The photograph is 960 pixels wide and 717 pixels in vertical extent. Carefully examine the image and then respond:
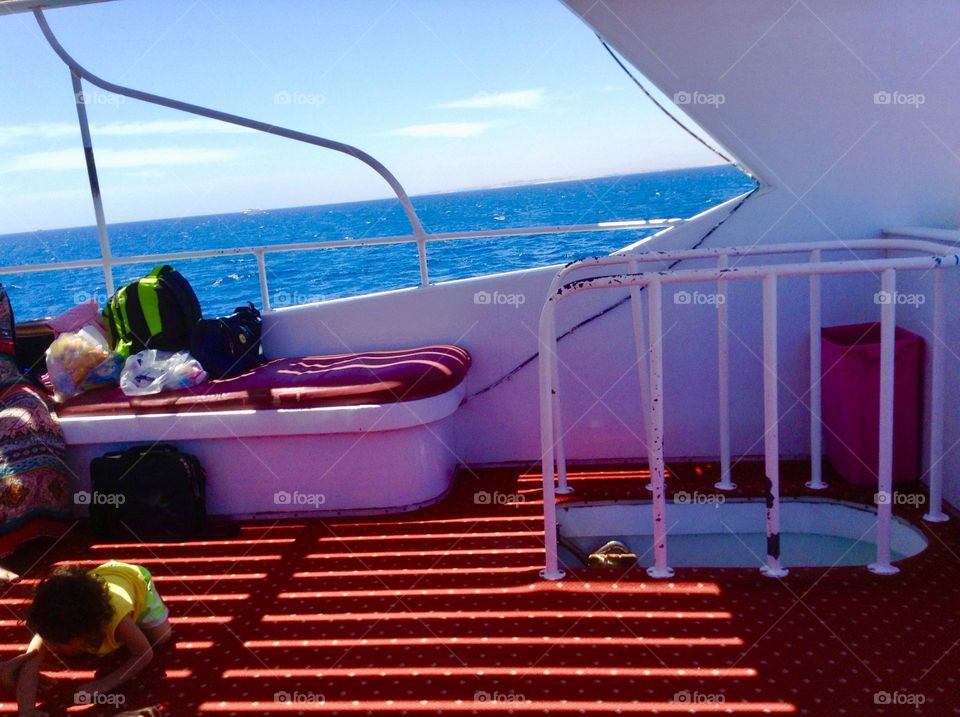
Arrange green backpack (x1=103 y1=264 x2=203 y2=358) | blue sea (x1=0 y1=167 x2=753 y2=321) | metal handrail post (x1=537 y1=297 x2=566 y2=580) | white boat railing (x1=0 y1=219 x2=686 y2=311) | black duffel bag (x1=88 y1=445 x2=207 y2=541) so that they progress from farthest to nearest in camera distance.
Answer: blue sea (x1=0 y1=167 x2=753 y2=321) → green backpack (x1=103 y1=264 x2=203 y2=358) → white boat railing (x1=0 y1=219 x2=686 y2=311) → black duffel bag (x1=88 y1=445 x2=207 y2=541) → metal handrail post (x1=537 y1=297 x2=566 y2=580)

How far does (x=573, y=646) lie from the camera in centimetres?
216

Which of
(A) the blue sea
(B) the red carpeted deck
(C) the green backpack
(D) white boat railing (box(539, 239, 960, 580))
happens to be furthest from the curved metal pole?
(A) the blue sea

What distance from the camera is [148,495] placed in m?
3.37

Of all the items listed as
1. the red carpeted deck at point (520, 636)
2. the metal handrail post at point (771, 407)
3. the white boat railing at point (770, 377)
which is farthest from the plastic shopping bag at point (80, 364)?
the metal handrail post at point (771, 407)

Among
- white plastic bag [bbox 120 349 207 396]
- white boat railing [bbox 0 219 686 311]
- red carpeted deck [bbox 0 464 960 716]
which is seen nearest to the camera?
red carpeted deck [bbox 0 464 960 716]

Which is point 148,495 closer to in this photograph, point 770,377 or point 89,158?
point 89,158

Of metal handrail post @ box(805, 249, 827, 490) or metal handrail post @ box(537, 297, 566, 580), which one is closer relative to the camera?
metal handrail post @ box(537, 297, 566, 580)

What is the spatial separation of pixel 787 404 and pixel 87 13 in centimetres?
399

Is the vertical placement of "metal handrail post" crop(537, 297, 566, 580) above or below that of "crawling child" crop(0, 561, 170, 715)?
above

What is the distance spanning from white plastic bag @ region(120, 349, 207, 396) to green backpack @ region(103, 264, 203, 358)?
84 mm

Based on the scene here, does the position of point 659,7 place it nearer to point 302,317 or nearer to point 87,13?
point 302,317

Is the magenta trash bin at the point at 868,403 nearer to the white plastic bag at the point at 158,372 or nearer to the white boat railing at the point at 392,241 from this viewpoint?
the white boat railing at the point at 392,241

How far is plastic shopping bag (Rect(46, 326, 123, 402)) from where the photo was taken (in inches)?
146

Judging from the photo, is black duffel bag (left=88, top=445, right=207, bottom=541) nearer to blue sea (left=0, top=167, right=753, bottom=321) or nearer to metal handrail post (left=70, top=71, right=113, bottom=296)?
metal handrail post (left=70, top=71, right=113, bottom=296)
